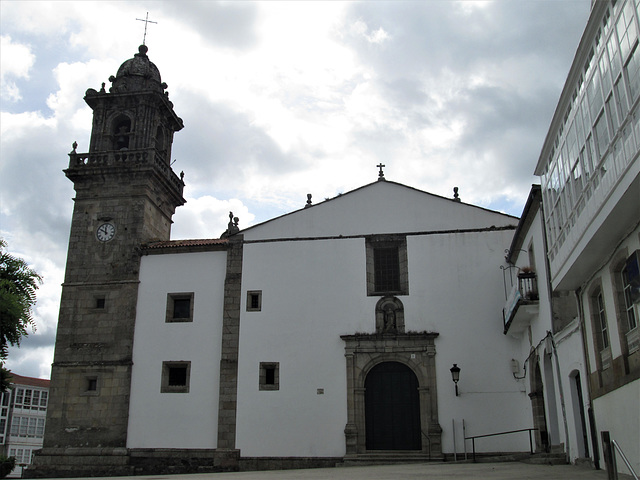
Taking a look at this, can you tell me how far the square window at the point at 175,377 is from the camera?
2072cm

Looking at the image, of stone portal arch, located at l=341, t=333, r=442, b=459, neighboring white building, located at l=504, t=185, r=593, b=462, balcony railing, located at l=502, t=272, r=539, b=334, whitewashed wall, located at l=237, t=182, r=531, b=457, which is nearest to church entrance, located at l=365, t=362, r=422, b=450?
stone portal arch, located at l=341, t=333, r=442, b=459

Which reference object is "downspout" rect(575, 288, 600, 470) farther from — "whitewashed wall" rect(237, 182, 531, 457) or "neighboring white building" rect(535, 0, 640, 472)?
"whitewashed wall" rect(237, 182, 531, 457)

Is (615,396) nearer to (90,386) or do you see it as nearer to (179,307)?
(179,307)

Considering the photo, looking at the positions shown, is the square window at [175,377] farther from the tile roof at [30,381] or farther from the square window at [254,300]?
the tile roof at [30,381]

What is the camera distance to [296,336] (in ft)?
67.5

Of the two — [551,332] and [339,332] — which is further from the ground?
[339,332]

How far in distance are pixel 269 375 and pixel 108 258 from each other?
724 cm

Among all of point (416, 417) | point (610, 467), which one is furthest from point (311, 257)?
point (610, 467)

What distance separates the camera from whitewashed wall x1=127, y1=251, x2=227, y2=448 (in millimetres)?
20297

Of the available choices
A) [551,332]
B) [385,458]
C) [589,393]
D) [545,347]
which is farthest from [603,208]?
[385,458]

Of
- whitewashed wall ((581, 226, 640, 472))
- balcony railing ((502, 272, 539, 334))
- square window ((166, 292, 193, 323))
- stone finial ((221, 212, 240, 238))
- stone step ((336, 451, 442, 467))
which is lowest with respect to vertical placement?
stone step ((336, 451, 442, 467))

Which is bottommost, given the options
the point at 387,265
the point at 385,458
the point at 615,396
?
the point at 385,458

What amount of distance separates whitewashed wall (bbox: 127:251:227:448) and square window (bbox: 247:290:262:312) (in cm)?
97

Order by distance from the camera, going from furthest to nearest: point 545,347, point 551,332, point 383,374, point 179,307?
point 179,307, point 383,374, point 545,347, point 551,332
